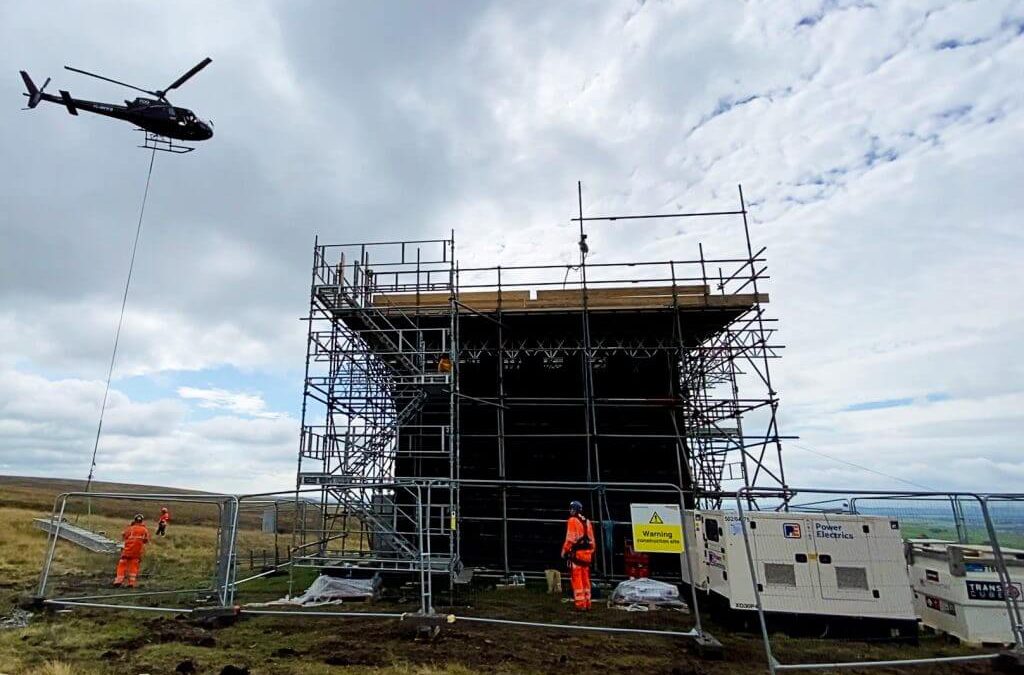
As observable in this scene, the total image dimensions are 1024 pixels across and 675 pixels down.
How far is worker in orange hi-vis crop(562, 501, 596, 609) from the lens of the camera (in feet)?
31.1

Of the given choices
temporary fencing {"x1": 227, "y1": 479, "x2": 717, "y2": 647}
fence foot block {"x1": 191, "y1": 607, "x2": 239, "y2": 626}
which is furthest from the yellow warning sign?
fence foot block {"x1": 191, "y1": 607, "x2": 239, "y2": 626}

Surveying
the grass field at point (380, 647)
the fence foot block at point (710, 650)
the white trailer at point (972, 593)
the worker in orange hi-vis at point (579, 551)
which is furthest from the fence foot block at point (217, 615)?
the white trailer at point (972, 593)

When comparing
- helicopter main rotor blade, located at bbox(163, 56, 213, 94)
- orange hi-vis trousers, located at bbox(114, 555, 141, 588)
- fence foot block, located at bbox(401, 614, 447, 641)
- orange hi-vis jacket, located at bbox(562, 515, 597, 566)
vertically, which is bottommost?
fence foot block, located at bbox(401, 614, 447, 641)

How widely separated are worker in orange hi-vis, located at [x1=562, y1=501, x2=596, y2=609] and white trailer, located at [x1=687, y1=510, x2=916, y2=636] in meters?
2.16

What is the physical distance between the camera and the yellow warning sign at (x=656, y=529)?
29.2 ft

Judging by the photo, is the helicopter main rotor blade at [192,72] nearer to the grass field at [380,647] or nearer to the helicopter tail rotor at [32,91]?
the helicopter tail rotor at [32,91]

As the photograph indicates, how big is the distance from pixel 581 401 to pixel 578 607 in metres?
5.72

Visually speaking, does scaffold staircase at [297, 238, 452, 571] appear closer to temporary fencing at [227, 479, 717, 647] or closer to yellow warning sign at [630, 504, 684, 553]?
temporary fencing at [227, 479, 717, 647]

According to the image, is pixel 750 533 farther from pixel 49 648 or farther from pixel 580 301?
pixel 49 648

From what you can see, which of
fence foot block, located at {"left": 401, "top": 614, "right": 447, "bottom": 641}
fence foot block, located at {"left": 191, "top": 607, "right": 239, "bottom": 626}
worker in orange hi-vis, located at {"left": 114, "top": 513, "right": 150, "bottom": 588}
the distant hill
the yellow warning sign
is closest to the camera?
fence foot block, located at {"left": 401, "top": 614, "right": 447, "bottom": 641}

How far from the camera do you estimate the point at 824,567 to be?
825 centimetres

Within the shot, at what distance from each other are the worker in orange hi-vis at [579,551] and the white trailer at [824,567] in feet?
7.08

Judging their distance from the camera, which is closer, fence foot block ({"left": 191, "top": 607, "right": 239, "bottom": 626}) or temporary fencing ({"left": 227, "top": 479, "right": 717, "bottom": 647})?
fence foot block ({"left": 191, "top": 607, "right": 239, "bottom": 626})

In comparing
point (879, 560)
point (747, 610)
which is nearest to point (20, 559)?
point (747, 610)
